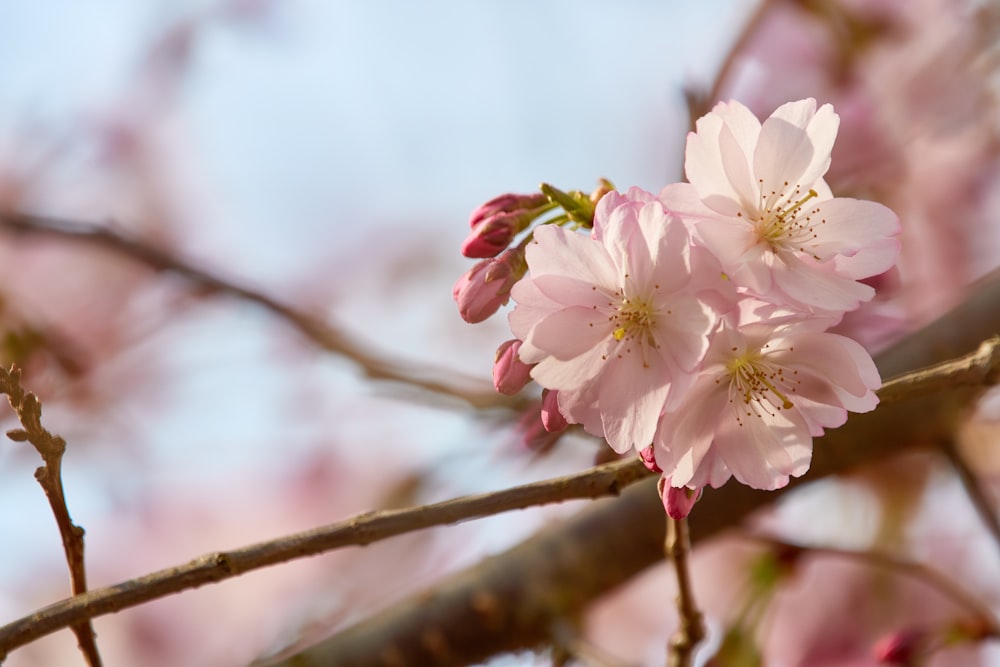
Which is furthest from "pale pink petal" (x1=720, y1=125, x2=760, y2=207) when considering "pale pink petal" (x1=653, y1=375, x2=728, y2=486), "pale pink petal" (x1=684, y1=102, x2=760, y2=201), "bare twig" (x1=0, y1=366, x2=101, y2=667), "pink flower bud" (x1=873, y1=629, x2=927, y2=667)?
"pink flower bud" (x1=873, y1=629, x2=927, y2=667)

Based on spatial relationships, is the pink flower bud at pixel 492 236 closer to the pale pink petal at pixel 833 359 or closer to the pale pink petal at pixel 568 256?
the pale pink petal at pixel 568 256

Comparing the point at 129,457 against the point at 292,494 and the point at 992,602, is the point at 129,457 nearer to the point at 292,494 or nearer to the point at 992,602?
the point at 292,494

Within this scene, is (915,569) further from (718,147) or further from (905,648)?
(718,147)

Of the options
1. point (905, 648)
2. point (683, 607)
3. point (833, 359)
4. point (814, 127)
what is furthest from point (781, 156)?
point (905, 648)

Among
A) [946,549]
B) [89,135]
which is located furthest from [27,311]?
[946,549]

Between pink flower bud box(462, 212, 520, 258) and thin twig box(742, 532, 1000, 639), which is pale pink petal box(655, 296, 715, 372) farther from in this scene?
thin twig box(742, 532, 1000, 639)

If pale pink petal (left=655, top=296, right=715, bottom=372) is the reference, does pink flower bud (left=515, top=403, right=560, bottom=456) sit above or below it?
above

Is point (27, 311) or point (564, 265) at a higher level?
point (27, 311)
